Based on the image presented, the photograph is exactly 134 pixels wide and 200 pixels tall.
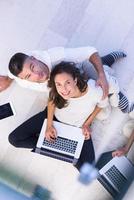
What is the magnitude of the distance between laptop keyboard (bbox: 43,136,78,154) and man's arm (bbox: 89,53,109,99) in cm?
31

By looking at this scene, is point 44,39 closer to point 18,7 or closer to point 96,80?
point 18,7

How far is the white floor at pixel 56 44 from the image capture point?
76.6 inches

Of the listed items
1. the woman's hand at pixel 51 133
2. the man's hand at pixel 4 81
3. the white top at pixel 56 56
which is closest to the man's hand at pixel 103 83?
the white top at pixel 56 56

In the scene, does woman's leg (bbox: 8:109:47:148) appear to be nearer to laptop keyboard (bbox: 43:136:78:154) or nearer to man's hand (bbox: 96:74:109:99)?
laptop keyboard (bbox: 43:136:78:154)

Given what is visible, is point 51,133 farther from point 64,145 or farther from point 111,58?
point 111,58

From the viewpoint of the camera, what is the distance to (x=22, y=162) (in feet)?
6.52

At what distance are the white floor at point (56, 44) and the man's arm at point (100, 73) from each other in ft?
0.75

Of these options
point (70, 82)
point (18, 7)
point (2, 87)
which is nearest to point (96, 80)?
point (70, 82)

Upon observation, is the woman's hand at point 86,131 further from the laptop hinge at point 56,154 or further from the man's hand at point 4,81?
the man's hand at point 4,81

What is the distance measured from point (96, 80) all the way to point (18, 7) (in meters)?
0.68

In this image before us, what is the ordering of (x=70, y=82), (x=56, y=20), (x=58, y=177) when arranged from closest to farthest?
(x=70, y=82), (x=58, y=177), (x=56, y=20)

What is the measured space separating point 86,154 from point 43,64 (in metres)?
0.54

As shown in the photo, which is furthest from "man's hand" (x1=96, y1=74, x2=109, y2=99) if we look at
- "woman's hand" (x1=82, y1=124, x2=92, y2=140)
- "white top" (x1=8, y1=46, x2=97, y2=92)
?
"woman's hand" (x1=82, y1=124, x2=92, y2=140)

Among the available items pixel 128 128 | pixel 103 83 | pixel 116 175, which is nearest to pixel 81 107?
pixel 103 83
